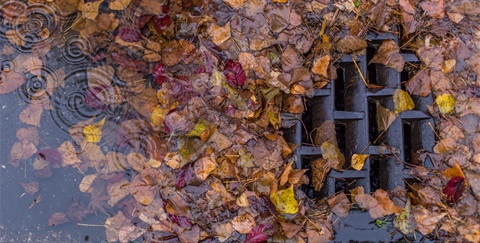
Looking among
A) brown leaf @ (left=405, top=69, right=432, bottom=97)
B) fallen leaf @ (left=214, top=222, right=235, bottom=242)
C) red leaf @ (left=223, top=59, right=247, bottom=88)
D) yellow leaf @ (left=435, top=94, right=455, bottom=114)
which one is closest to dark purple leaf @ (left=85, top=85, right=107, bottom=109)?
red leaf @ (left=223, top=59, right=247, bottom=88)

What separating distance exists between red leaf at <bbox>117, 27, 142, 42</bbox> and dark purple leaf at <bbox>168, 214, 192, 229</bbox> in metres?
0.78

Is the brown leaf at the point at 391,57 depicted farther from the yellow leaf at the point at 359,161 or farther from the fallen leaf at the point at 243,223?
the fallen leaf at the point at 243,223

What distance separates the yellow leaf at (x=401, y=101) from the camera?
6.18 ft

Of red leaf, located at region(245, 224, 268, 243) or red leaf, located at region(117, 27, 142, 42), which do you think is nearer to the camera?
red leaf, located at region(245, 224, 268, 243)

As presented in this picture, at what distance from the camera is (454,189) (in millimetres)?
1829

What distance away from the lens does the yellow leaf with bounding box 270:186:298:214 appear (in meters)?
1.81

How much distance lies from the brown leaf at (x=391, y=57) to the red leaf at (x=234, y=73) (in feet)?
1.98

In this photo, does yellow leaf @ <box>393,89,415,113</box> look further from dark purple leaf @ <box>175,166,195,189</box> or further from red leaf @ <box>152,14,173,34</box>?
red leaf @ <box>152,14,173,34</box>

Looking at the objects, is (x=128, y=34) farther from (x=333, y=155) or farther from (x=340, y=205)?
(x=340, y=205)

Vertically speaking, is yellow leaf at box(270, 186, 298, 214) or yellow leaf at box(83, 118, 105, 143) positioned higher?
yellow leaf at box(83, 118, 105, 143)

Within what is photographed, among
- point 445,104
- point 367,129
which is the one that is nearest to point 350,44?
point 367,129

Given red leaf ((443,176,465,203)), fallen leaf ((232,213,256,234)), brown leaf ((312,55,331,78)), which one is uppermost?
brown leaf ((312,55,331,78))

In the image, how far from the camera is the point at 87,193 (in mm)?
1854

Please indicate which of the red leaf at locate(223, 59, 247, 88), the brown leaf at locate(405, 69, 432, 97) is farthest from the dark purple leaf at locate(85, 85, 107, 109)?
the brown leaf at locate(405, 69, 432, 97)
